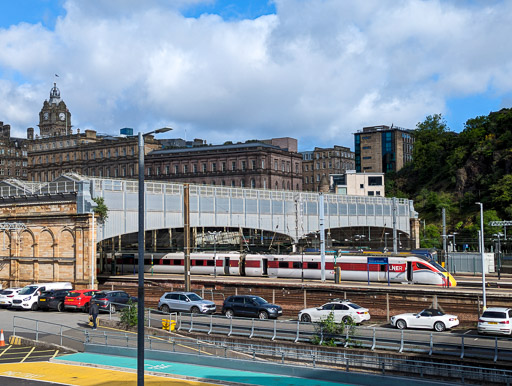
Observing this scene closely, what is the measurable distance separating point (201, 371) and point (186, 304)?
15254mm

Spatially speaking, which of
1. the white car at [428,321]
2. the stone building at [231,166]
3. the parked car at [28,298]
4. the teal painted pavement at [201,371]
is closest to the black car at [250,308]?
the white car at [428,321]

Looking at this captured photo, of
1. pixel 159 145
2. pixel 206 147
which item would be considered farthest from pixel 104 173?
pixel 206 147

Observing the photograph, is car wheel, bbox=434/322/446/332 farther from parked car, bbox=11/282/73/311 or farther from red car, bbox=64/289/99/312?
parked car, bbox=11/282/73/311

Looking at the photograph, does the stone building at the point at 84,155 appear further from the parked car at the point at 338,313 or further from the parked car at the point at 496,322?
the parked car at the point at 496,322

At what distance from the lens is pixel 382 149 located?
6383 inches

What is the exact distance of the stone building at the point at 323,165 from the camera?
6865 inches

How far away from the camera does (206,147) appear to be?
136500mm

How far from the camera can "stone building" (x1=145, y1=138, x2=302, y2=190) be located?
419 ft

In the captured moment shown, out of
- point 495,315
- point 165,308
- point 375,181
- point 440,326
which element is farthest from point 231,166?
point 495,315

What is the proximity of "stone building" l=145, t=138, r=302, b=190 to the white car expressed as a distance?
9004 centimetres

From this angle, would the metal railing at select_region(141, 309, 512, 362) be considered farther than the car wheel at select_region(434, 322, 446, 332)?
No

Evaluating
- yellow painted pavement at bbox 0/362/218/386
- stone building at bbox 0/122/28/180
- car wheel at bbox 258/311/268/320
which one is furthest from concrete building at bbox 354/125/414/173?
yellow painted pavement at bbox 0/362/218/386

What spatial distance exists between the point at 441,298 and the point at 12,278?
129 feet

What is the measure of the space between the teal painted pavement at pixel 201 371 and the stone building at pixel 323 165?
146931 mm
